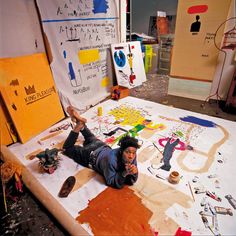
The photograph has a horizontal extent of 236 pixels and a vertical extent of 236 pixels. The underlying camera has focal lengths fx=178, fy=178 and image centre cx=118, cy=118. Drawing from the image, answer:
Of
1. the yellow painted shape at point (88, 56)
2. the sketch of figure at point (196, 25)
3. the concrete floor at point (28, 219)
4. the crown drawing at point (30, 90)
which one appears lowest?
the concrete floor at point (28, 219)

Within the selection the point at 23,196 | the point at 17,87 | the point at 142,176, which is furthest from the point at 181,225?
the point at 17,87

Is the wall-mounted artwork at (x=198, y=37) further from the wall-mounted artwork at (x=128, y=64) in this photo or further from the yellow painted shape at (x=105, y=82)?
the yellow painted shape at (x=105, y=82)

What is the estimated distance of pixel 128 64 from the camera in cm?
303

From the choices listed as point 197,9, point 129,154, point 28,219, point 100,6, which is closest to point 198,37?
point 197,9

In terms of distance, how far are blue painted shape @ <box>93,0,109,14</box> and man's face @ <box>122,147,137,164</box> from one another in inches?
81.1

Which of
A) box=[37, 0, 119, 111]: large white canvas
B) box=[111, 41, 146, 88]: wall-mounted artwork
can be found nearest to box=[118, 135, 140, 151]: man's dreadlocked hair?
box=[37, 0, 119, 111]: large white canvas

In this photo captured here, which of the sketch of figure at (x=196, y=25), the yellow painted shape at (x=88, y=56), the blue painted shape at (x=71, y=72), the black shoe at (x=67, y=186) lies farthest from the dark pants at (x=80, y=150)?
the sketch of figure at (x=196, y=25)

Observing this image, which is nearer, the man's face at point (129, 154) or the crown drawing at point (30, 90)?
the man's face at point (129, 154)

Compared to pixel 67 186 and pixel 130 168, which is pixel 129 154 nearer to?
pixel 130 168

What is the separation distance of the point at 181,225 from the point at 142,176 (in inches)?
15.7

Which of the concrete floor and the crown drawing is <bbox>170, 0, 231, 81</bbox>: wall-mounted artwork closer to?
the crown drawing

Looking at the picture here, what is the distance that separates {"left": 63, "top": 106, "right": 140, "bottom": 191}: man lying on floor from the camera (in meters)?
1.06

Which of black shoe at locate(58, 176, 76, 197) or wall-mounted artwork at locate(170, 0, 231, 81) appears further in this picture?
wall-mounted artwork at locate(170, 0, 231, 81)

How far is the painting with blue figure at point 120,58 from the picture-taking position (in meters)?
2.83
